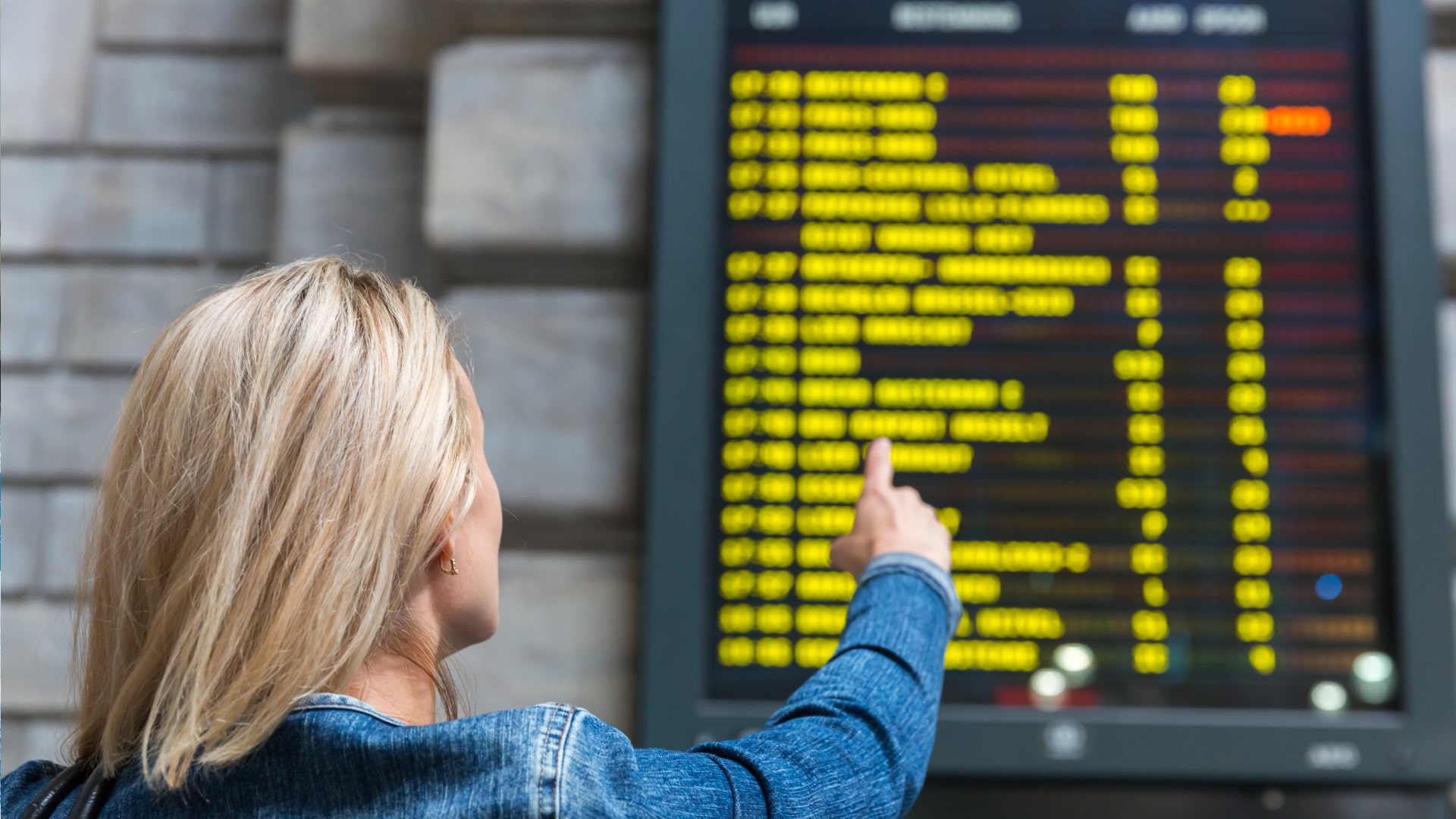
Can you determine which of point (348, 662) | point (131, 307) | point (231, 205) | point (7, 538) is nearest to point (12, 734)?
point (7, 538)

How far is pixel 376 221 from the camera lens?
6.93 ft

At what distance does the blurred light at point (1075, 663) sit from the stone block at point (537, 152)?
0.92 m

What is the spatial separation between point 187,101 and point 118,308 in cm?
42

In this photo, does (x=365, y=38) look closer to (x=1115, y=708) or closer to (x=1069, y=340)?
(x=1069, y=340)

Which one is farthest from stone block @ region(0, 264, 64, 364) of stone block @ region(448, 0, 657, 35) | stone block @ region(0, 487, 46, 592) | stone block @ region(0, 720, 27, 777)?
stone block @ region(448, 0, 657, 35)


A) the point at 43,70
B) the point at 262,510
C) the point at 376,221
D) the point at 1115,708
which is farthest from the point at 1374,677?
the point at 43,70

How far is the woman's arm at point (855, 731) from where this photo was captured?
0.82 metres

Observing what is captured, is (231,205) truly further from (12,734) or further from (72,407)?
(12,734)

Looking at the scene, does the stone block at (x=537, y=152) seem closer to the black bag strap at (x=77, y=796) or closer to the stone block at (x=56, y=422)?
the stone block at (x=56, y=422)

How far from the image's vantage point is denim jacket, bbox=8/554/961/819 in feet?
2.49

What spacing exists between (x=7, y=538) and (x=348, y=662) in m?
1.60

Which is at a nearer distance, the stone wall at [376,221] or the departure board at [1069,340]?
the departure board at [1069,340]

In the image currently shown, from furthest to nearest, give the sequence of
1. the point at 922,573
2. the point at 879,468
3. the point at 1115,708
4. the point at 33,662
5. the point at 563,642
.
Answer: the point at 33,662 < the point at 563,642 < the point at 1115,708 < the point at 879,468 < the point at 922,573

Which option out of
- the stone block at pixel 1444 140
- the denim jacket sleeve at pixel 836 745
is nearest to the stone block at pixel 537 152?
the denim jacket sleeve at pixel 836 745
